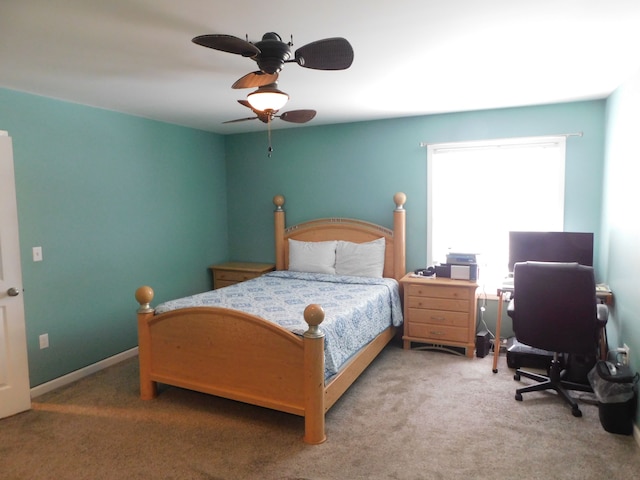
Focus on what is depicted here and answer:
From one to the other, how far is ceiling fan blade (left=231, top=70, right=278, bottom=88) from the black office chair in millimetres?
2085

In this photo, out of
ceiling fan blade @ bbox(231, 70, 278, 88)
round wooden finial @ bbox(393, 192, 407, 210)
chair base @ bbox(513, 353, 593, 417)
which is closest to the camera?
ceiling fan blade @ bbox(231, 70, 278, 88)

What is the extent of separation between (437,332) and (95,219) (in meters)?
3.23

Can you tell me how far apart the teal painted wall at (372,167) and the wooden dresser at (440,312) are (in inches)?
22.1

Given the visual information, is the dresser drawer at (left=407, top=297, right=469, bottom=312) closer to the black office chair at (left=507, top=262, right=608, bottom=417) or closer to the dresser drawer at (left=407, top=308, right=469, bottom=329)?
the dresser drawer at (left=407, top=308, right=469, bottom=329)

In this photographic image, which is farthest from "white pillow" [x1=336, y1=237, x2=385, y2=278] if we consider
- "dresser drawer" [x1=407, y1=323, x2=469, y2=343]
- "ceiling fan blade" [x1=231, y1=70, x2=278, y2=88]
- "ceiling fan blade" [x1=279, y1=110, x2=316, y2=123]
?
"ceiling fan blade" [x1=231, y1=70, x2=278, y2=88]

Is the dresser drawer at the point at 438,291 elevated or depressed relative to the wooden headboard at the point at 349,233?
depressed

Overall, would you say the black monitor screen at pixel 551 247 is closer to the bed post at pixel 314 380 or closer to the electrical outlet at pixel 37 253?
the bed post at pixel 314 380

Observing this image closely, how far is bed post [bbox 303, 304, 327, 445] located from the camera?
8.09 feet

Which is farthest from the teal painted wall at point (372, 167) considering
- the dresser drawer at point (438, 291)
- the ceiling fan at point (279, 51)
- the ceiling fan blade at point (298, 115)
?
the ceiling fan at point (279, 51)

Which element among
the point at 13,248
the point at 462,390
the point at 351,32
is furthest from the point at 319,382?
the point at 13,248

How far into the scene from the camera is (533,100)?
12.2ft

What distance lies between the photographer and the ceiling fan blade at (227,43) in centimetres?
167

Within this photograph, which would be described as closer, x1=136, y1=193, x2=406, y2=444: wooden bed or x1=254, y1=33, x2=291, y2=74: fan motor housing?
x1=254, y1=33, x2=291, y2=74: fan motor housing

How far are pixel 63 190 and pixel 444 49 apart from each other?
3023 mm
